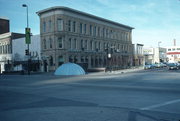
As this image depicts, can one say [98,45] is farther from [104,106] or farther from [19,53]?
[104,106]

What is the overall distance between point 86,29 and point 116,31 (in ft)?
53.0

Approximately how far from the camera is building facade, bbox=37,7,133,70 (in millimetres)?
47688

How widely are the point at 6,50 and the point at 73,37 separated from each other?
925 inches

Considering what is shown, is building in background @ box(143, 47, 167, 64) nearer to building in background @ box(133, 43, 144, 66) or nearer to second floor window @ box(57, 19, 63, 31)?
building in background @ box(133, 43, 144, 66)

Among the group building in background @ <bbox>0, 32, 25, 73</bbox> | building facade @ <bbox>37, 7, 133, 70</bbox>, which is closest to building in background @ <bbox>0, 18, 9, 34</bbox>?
building in background @ <bbox>0, 32, 25, 73</bbox>

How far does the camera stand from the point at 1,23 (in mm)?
72875

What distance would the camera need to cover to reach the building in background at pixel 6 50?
59.6m

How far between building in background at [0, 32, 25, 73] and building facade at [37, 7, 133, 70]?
14.0m

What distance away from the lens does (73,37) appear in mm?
49938

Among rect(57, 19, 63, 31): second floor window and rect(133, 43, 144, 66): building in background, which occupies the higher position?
rect(57, 19, 63, 31): second floor window

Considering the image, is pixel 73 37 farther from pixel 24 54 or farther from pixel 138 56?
pixel 138 56

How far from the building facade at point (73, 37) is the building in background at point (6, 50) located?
552 inches

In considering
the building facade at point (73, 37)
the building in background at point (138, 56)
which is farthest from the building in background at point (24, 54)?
the building in background at point (138, 56)

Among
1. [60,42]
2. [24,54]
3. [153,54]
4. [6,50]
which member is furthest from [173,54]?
[6,50]
